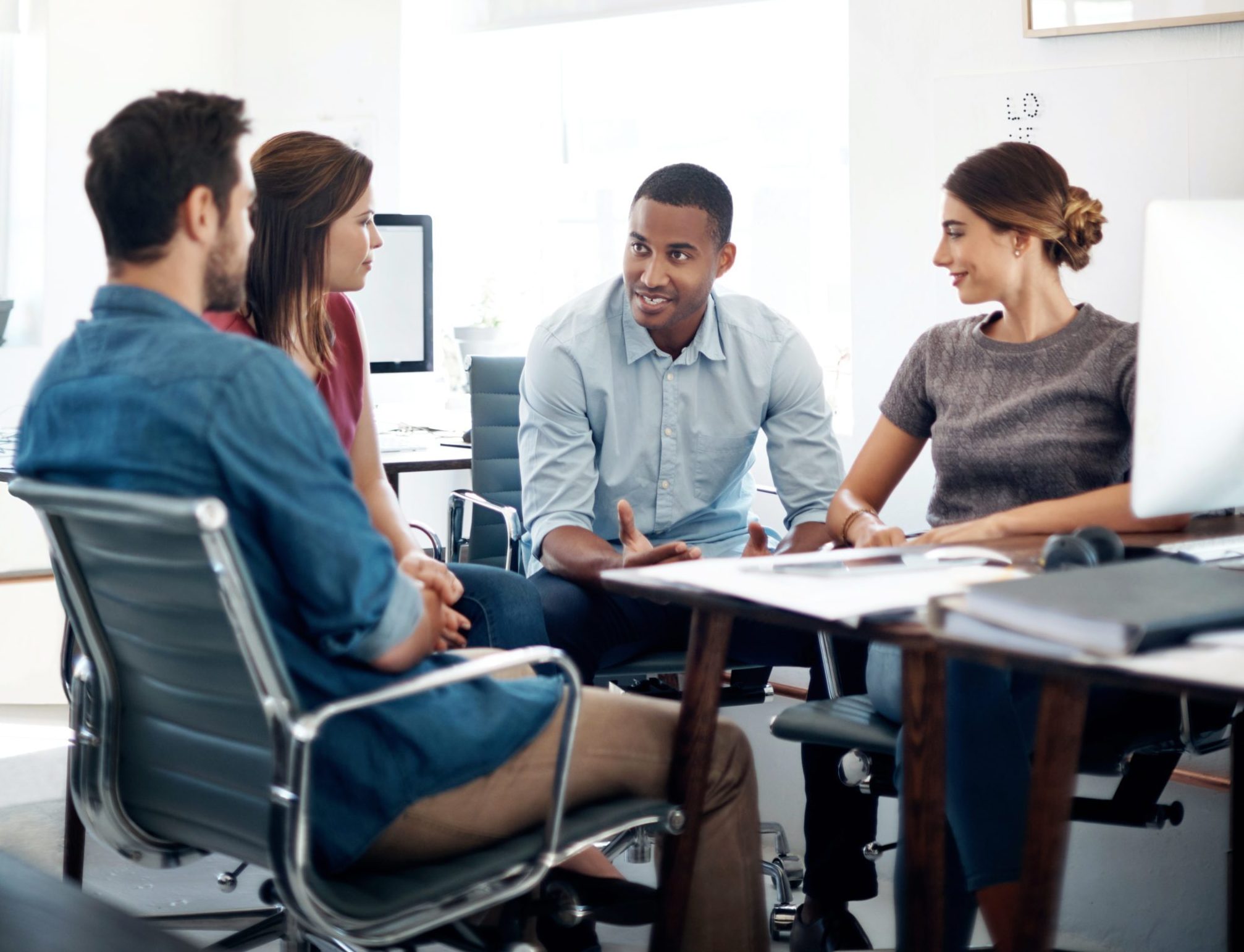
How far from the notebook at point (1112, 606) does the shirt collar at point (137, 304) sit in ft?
2.59

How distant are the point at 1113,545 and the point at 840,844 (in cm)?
90

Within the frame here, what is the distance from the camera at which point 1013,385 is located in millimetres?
2131

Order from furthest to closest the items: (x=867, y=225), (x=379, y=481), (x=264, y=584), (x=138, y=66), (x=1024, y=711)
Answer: (x=138, y=66), (x=867, y=225), (x=379, y=481), (x=1024, y=711), (x=264, y=584)

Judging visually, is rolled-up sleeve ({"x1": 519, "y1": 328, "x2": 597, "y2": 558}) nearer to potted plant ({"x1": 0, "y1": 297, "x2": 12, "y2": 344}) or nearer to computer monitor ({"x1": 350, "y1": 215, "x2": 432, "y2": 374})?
computer monitor ({"x1": 350, "y1": 215, "x2": 432, "y2": 374})

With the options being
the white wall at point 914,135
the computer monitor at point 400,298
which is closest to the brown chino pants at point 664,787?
the white wall at point 914,135

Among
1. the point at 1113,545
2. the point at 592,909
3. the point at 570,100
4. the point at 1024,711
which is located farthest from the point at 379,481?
the point at 570,100

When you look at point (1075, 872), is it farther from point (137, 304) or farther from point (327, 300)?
point (137, 304)

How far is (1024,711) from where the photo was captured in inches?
67.7

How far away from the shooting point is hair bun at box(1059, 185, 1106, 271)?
217cm

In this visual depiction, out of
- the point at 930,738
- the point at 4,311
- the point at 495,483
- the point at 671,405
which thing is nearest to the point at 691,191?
the point at 671,405

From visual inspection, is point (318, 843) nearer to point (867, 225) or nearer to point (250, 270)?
point (250, 270)

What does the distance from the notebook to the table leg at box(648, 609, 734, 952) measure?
41 cm

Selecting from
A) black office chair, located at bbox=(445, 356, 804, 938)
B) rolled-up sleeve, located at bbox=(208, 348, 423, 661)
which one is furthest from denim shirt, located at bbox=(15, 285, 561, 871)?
black office chair, located at bbox=(445, 356, 804, 938)

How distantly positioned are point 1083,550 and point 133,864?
2.02 m
